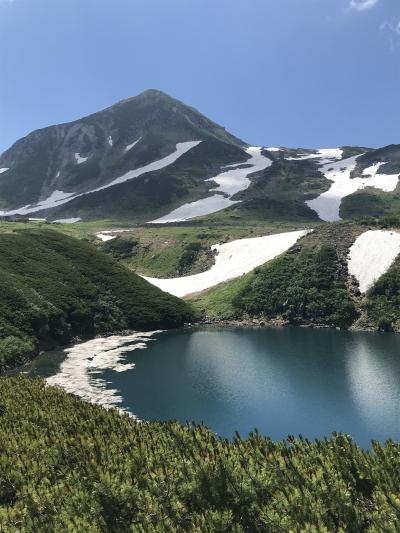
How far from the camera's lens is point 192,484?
2212 centimetres

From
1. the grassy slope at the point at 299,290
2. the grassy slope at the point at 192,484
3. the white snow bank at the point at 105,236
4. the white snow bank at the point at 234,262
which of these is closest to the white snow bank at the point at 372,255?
the grassy slope at the point at 299,290

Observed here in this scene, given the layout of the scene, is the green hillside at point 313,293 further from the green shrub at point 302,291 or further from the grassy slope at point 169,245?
the grassy slope at point 169,245

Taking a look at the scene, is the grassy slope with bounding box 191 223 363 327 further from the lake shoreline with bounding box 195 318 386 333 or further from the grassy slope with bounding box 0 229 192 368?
the grassy slope with bounding box 0 229 192 368

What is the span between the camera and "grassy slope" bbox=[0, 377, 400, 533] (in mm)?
18844

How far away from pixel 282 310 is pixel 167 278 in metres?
42.9

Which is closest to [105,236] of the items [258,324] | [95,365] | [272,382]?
[258,324]

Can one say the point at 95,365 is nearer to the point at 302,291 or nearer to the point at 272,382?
the point at 272,382

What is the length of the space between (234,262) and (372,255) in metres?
38.2

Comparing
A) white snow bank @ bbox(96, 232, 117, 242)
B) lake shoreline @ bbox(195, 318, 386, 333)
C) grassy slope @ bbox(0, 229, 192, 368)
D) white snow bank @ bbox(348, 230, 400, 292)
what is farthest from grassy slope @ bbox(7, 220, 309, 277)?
white snow bank @ bbox(348, 230, 400, 292)

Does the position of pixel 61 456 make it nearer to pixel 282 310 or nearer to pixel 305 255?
pixel 282 310

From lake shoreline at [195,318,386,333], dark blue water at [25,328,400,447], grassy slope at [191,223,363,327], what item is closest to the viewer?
dark blue water at [25,328,400,447]

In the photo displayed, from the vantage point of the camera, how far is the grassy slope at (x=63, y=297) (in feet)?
251

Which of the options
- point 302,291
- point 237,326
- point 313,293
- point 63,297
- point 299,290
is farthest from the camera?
point 299,290

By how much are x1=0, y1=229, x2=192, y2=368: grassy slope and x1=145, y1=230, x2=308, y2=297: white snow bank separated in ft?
47.8
